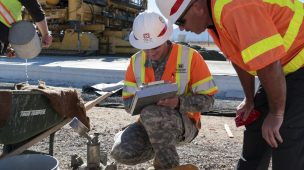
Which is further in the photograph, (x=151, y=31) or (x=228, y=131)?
(x=228, y=131)

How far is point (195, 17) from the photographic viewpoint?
210 centimetres

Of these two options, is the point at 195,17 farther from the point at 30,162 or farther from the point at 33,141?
the point at 33,141

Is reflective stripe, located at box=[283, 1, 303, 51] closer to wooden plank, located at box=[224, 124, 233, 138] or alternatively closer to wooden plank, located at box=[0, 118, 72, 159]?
wooden plank, located at box=[0, 118, 72, 159]

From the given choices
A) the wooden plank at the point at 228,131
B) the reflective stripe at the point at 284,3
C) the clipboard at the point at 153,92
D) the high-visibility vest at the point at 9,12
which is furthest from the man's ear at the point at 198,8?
the wooden plank at the point at 228,131

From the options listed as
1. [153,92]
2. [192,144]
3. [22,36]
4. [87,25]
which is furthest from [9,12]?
[87,25]

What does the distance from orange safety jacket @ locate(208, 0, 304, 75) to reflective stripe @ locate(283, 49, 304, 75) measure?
142 mm

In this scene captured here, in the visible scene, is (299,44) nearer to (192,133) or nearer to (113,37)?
(192,133)

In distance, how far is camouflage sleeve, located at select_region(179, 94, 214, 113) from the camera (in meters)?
2.87

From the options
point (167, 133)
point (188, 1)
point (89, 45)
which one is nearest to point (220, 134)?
point (167, 133)

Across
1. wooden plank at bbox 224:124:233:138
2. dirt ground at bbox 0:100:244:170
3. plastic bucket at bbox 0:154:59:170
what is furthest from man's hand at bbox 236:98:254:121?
wooden plank at bbox 224:124:233:138

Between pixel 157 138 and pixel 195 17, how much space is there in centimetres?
98

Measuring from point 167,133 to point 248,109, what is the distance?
571mm

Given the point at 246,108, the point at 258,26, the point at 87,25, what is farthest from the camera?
the point at 87,25

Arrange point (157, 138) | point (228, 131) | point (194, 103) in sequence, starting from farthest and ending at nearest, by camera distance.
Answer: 1. point (228, 131)
2. point (194, 103)
3. point (157, 138)
